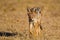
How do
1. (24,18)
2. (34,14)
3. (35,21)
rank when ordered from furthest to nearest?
1. (24,18)
2. (34,14)
3. (35,21)

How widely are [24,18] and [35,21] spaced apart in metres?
5.16

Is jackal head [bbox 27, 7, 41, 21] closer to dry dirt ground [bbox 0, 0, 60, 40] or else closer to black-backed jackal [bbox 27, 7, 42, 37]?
black-backed jackal [bbox 27, 7, 42, 37]

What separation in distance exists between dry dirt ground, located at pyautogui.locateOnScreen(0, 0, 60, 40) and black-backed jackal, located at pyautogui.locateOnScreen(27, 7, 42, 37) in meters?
0.26

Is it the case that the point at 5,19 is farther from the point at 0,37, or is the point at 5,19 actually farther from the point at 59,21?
the point at 0,37

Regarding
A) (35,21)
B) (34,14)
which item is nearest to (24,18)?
(34,14)

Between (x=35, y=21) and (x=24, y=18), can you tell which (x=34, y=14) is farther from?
(x=24, y=18)

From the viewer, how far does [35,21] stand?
9.95m

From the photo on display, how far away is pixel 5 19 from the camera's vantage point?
572 inches

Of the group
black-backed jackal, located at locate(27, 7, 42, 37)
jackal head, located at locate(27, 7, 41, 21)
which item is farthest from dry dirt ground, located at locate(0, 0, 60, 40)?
jackal head, located at locate(27, 7, 41, 21)

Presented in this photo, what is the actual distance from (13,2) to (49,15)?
4452 millimetres

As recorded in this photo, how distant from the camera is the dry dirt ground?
1072 centimetres

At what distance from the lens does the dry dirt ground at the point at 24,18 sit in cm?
1072

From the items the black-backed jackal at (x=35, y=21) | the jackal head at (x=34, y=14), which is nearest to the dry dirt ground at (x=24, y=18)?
the black-backed jackal at (x=35, y=21)

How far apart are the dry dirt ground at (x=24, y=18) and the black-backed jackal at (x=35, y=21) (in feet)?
0.85
